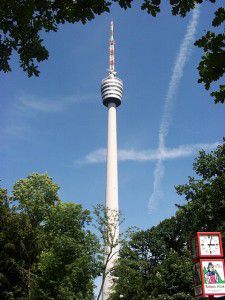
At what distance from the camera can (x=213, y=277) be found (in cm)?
1418

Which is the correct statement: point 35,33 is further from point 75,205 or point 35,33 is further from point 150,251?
point 150,251

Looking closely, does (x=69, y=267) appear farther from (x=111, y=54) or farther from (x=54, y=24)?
(x=111, y=54)

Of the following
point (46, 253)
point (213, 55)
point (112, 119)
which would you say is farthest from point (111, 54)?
point (213, 55)

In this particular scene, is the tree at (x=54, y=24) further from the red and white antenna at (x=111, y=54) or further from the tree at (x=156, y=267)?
the red and white antenna at (x=111, y=54)

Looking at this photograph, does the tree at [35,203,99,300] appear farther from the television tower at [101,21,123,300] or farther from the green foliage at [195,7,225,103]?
the television tower at [101,21,123,300]

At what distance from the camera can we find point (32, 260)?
139 feet

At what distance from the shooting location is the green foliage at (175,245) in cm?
3756

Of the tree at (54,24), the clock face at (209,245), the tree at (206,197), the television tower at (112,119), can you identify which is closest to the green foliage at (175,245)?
the tree at (206,197)

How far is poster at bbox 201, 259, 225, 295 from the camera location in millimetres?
13875

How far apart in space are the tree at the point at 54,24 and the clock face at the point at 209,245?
9976 millimetres

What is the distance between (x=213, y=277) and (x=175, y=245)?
39610mm

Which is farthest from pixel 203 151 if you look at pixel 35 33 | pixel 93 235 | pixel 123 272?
pixel 35 33

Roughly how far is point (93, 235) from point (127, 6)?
36295 mm

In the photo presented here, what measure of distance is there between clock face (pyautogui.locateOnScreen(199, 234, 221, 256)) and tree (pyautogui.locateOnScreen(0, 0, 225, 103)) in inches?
393
